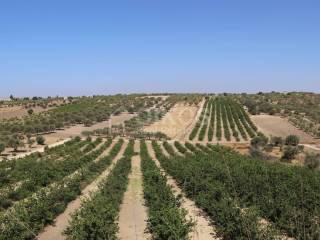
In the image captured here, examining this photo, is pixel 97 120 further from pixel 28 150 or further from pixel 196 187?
pixel 196 187

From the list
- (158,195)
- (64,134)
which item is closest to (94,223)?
(158,195)

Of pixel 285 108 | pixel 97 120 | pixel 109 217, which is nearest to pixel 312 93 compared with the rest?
pixel 285 108

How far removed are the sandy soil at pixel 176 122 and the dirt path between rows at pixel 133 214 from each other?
39632 mm

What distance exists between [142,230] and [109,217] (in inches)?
104


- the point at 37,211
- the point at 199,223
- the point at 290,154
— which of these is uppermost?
the point at 37,211

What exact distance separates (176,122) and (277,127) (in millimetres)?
19869

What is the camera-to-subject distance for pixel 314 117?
309ft

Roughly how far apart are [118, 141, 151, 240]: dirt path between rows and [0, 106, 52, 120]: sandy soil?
78779 mm

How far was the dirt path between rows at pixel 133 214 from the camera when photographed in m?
20.7

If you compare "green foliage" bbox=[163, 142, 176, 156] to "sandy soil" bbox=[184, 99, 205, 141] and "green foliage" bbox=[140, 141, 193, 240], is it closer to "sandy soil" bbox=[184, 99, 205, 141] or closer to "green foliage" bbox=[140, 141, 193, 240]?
"sandy soil" bbox=[184, 99, 205, 141]

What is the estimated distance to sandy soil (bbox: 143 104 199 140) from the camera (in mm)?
78225

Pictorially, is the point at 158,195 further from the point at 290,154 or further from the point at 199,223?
the point at 290,154

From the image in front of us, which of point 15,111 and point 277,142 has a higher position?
point 15,111

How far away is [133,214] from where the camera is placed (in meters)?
24.7
